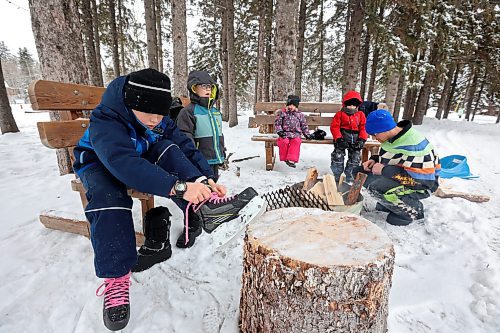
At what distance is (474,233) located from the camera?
9.32 ft

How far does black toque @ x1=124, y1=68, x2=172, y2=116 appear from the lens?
1.87 meters

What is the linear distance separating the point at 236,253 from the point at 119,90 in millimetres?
1655

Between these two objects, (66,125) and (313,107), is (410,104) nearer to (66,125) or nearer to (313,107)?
(313,107)

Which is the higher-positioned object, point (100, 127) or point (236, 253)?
point (100, 127)

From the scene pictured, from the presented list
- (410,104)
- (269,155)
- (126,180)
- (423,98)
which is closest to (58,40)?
(126,180)

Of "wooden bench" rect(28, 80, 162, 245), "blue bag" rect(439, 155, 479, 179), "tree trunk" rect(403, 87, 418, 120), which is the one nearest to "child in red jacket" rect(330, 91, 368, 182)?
"blue bag" rect(439, 155, 479, 179)

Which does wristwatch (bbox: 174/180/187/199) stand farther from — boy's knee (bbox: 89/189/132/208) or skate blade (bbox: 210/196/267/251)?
skate blade (bbox: 210/196/267/251)

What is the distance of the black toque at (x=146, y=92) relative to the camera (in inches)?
73.5

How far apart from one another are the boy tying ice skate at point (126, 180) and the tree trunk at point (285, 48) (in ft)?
15.2

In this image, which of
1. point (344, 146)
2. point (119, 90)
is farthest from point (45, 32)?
point (344, 146)

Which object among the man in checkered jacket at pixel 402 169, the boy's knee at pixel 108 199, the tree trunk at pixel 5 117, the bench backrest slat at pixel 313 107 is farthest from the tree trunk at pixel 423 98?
the tree trunk at pixel 5 117

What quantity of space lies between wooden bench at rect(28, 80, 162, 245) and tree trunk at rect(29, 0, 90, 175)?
1391 millimetres

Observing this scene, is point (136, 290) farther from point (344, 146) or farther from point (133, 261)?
point (344, 146)

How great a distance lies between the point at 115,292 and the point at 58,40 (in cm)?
404
